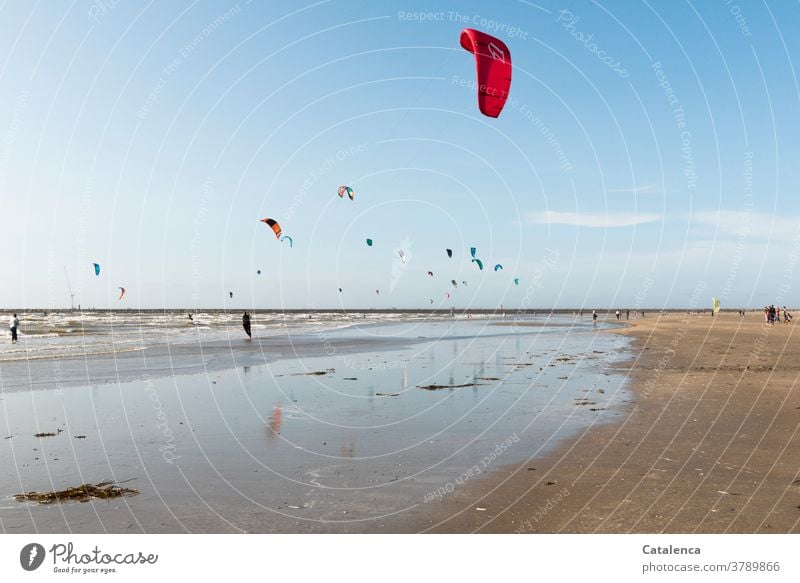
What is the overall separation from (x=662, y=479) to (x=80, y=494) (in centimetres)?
824

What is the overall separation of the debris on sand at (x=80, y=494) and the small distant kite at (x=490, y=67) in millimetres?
11329

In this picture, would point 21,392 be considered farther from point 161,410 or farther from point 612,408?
point 612,408

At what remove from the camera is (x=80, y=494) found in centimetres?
747

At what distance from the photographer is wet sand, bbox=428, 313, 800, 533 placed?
6477 mm

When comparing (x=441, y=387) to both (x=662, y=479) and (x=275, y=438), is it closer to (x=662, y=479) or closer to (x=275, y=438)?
(x=275, y=438)

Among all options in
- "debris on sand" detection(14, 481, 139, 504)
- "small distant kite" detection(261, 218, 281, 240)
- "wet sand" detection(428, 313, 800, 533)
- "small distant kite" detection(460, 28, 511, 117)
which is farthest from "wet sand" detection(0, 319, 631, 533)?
"small distant kite" detection(261, 218, 281, 240)

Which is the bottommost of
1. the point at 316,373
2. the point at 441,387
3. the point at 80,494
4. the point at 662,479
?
the point at 316,373

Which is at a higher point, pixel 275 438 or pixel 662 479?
pixel 662 479

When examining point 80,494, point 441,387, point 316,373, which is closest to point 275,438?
point 80,494

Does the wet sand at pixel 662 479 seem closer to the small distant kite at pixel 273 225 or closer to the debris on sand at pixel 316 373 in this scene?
the debris on sand at pixel 316 373

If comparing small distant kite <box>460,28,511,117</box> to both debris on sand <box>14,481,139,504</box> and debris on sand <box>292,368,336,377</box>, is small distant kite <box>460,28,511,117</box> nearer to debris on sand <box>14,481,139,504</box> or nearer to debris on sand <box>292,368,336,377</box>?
debris on sand <box>14,481,139,504</box>

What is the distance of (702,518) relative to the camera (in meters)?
6.51

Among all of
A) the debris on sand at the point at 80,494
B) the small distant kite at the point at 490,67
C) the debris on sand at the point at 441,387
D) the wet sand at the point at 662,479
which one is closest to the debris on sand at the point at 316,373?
the debris on sand at the point at 441,387

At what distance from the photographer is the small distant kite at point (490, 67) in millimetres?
13367
